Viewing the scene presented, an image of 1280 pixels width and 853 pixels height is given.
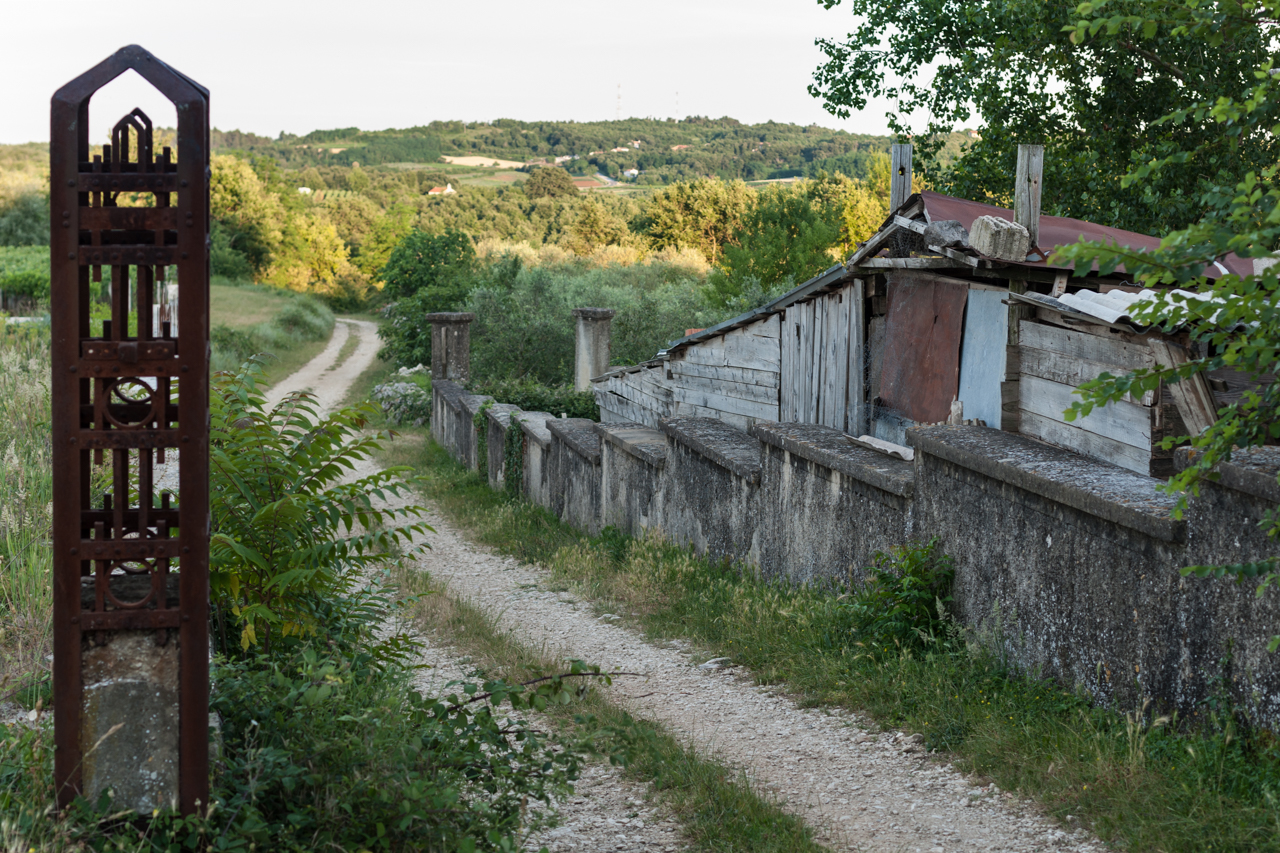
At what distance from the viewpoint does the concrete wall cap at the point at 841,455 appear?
20.7ft

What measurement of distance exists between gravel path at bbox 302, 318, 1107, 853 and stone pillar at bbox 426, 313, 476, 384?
49.1ft

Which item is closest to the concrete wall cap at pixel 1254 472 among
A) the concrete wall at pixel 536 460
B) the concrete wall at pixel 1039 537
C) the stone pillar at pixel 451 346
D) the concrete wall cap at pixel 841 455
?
the concrete wall at pixel 1039 537

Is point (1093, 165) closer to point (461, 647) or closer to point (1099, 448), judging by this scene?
point (1099, 448)

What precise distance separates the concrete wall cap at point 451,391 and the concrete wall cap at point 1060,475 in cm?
1315

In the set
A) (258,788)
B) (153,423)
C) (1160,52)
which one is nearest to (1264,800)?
(258,788)

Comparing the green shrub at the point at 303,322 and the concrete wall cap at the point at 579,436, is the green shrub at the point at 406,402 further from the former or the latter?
the green shrub at the point at 303,322

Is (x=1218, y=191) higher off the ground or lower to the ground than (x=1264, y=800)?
higher

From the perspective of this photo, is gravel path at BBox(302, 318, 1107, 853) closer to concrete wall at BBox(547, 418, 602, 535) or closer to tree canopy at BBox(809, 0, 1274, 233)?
concrete wall at BBox(547, 418, 602, 535)

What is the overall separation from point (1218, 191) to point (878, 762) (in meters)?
2.87

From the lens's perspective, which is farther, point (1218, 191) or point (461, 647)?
point (461, 647)

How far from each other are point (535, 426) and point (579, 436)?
6.51ft

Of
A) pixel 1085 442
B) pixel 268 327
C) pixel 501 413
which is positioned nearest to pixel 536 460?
pixel 501 413

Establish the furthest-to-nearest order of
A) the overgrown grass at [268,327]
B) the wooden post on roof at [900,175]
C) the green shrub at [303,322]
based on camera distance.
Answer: the green shrub at [303,322] < the overgrown grass at [268,327] < the wooden post on roof at [900,175]

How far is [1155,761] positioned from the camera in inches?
155
